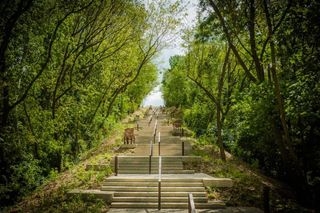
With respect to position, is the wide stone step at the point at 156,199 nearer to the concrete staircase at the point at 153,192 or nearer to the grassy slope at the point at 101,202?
the concrete staircase at the point at 153,192

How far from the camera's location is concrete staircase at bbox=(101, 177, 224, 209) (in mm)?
12312

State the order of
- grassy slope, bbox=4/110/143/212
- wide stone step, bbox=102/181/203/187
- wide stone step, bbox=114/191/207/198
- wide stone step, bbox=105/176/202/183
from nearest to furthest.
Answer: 1. grassy slope, bbox=4/110/143/212
2. wide stone step, bbox=114/191/207/198
3. wide stone step, bbox=102/181/203/187
4. wide stone step, bbox=105/176/202/183

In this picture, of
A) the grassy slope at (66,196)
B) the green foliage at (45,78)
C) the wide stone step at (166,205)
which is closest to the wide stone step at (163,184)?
the grassy slope at (66,196)

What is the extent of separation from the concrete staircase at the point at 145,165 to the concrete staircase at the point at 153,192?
2642mm

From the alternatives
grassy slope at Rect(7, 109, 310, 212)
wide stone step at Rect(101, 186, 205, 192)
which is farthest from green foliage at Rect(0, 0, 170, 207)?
wide stone step at Rect(101, 186, 205, 192)

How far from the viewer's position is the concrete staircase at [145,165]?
16734 millimetres

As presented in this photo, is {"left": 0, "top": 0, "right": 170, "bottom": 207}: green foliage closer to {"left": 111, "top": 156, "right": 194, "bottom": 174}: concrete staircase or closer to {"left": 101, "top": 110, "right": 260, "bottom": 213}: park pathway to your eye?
{"left": 101, "top": 110, "right": 260, "bottom": 213}: park pathway

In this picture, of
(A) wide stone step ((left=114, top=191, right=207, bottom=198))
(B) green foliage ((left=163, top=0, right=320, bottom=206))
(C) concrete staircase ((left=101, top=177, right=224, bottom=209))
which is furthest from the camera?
(A) wide stone step ((left=114, top=191, right=207, bottom=198))

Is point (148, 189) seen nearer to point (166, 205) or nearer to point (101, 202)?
point (166, 205)

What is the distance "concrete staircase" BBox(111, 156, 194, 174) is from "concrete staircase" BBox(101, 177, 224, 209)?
2642 millimetres

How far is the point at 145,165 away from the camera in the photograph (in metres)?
17.5

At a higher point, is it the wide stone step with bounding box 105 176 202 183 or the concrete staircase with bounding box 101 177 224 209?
the wide stone step with bounding box 105 176 202 183

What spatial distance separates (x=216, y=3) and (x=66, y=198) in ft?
36.2

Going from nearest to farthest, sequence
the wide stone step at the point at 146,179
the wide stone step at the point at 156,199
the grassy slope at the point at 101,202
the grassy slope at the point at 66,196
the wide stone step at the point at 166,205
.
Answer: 1. the grassy slope at the point at 66,196
2. the grassy slope at the point at 101,202
3. the wide stone step at the point at 166,205
4. the wide stone step at the point at 156,199
5. the wide stone step at the point at 146,179
